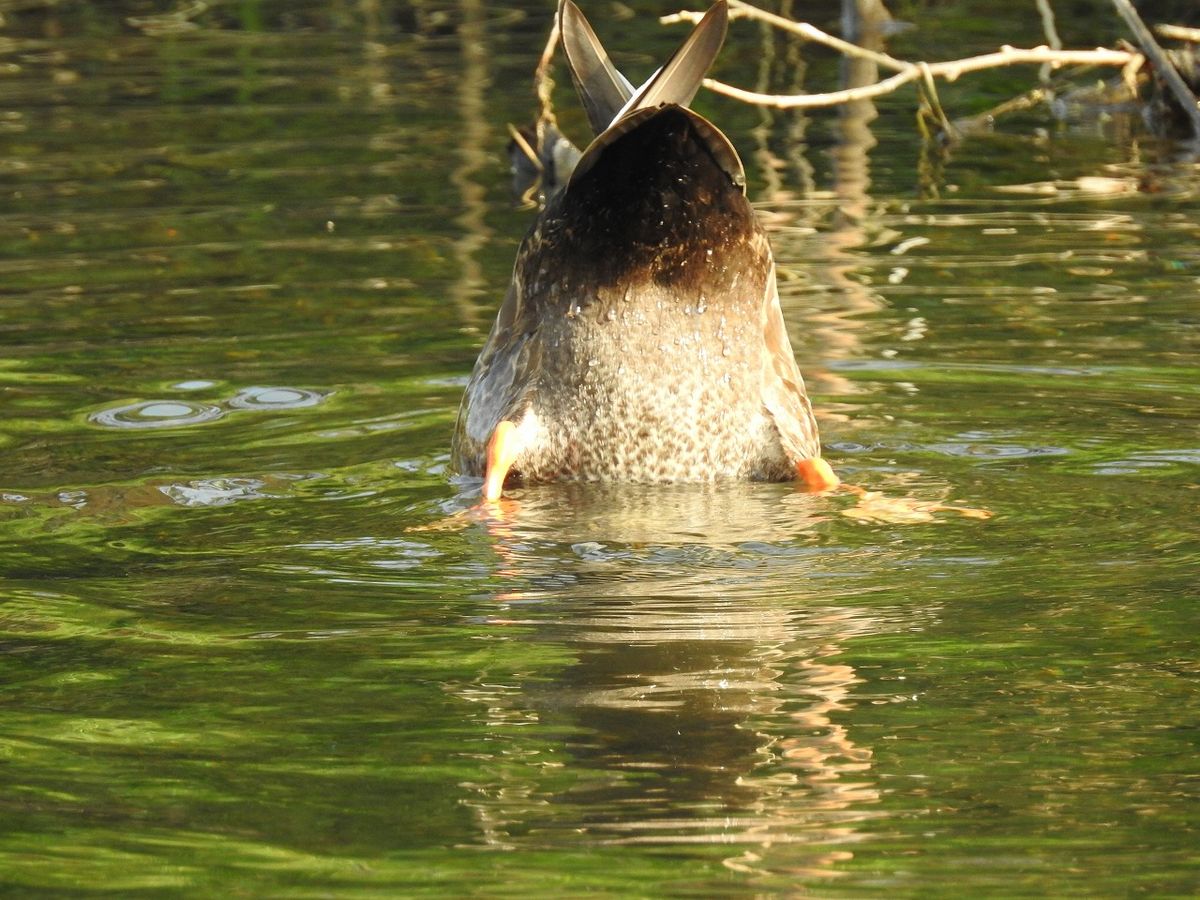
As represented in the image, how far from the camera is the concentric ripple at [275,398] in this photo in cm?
745

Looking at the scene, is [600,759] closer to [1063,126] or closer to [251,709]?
[251,709]

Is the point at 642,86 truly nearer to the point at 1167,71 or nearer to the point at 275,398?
the point at 275,398

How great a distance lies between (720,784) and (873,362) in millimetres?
4314

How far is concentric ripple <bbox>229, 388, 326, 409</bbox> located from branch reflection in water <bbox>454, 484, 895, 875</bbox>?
170cm

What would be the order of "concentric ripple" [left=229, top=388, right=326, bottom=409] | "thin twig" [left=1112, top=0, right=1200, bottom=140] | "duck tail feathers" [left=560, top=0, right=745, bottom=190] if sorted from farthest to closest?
"thin twig" [left=1112, top=0, right=1200, bottom=140], "concentric ripple" [left=229, top=388, right=326, bottom=409], "duck tail feathers" [left=560, top=0, right=745, bottom=190]

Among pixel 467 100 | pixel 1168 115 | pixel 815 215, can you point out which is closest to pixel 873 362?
pixel 815 215

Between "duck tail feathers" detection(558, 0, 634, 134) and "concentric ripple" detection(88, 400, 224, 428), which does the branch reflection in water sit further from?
"concentric ripple" detection(88, 400, 224, 428)

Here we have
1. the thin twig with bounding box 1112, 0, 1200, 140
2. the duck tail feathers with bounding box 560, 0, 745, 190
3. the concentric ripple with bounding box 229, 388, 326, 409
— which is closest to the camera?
the duck tail feathers with bounding box 560, 0, 745, 190

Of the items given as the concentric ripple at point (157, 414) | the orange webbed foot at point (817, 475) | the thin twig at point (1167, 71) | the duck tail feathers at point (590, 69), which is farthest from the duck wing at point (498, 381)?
the thin twig at point (1167, 71)

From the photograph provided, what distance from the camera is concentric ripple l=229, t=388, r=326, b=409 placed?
745cm

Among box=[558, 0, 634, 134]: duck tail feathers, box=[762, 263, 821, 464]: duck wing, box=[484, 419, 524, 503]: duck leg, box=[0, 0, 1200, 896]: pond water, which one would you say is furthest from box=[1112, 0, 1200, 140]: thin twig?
box=[484, 419, 524, 503]: duck leg

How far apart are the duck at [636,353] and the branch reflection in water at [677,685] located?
284 millimetres

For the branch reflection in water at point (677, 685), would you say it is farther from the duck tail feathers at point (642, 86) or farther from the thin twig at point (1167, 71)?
the thin twig at point (1167, 71)

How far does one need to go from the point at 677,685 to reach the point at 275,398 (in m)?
3.59
